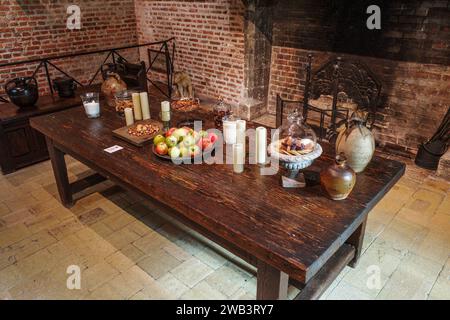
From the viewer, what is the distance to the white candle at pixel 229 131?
7.63 feet

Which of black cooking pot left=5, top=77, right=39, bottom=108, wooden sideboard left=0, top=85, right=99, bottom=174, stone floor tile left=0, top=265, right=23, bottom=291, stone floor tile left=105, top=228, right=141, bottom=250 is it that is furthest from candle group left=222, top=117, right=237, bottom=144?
black cooking pot left=5, top=77, right=39, bottom=108

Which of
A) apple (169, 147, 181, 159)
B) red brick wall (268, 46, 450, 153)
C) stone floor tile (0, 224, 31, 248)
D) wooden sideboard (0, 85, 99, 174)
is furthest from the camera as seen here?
wooden sideboard (0, 85, 99, 174)

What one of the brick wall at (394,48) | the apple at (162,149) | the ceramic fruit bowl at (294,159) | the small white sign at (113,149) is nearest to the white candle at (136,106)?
the small white sign at (113,149)

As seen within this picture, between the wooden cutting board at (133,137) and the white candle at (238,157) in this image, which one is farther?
the wooden cutting board at (133,137)

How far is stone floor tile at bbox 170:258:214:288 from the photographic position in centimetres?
225

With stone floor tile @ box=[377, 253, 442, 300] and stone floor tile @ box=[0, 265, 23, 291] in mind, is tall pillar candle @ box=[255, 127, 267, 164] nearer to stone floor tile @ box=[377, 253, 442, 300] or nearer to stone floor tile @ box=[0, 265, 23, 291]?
stone floor tile @ box=[377, 253, 442, 300]

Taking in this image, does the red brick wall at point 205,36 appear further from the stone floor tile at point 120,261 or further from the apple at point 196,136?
the stone floor tile at point 120,261

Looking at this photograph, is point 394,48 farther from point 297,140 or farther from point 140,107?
point 140,107

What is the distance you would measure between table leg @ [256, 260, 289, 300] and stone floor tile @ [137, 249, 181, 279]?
2.80 ft

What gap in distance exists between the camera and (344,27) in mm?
3738

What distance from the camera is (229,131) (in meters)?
2.34

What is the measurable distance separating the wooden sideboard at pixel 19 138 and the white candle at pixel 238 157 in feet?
8.55

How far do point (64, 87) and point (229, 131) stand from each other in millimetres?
2656
